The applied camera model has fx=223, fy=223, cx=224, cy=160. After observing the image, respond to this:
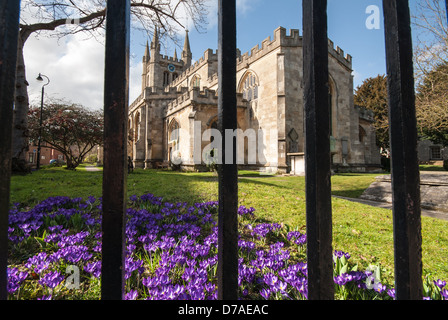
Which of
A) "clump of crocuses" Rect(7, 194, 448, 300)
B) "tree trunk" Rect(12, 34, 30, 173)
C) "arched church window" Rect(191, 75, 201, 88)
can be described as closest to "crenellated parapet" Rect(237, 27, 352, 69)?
"arched church window" Rect(191, 75, 201, 88)

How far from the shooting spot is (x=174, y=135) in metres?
21.6

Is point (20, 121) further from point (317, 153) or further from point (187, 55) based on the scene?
point (187, 55)

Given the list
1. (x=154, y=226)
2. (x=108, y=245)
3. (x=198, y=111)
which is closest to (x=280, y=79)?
(x=198, y=111)

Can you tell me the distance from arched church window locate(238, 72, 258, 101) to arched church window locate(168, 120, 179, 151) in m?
6.88

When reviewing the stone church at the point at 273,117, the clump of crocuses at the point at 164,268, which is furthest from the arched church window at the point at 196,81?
the clump of crocuses at the point at 164,268

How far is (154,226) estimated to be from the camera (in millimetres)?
2312

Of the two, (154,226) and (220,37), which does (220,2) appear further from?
(154,226)

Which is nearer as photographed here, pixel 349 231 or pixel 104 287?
pixel 104 287

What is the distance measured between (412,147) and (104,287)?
123 cm

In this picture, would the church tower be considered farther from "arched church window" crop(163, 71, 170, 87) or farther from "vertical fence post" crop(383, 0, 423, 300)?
"vertical fence post" crop(383, 0, 423, 300)

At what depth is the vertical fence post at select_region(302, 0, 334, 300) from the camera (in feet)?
2.73

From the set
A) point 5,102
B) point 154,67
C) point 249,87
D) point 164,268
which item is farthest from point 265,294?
point 154,67
